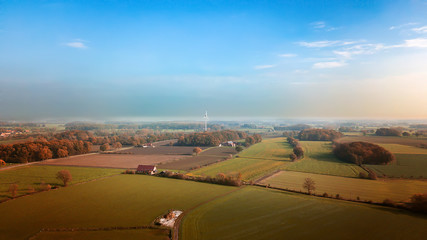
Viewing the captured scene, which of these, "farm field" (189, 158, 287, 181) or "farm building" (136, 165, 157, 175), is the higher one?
"farm building" (136, 165, 157, 175)

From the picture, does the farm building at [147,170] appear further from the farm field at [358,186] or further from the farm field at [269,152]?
the farm field at [269,152]

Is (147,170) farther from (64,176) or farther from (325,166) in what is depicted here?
(325,166)

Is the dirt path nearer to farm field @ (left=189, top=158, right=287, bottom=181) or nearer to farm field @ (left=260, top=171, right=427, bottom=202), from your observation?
farm field @ (left=260, top=171, right=427, bottom=202)

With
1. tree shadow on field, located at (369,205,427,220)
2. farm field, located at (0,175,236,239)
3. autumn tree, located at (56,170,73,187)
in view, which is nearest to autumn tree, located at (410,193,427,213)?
tree shadow on field, located at (369,205,427,220)

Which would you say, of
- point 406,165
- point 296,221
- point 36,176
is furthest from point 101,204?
point 406,165

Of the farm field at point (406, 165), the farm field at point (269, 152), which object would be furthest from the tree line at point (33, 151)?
the farm field at point (406, 165)

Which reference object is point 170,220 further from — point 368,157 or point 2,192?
point 368,157
